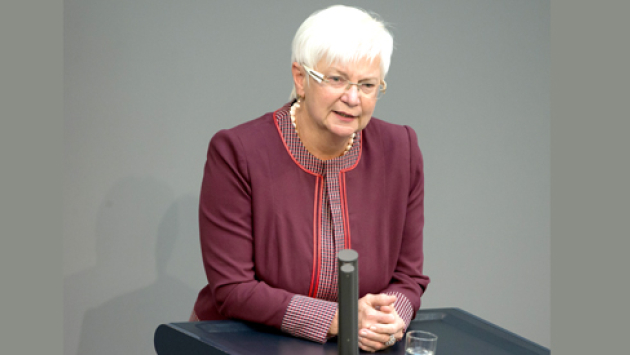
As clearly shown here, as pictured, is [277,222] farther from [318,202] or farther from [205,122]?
[205,122]

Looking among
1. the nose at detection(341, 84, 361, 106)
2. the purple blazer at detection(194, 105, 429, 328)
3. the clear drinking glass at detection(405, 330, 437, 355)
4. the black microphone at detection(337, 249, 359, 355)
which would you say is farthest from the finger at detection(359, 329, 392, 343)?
the nose at detection(341, 84, 361, 106)

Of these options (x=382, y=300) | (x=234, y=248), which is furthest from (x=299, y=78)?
(x=382, y=300)

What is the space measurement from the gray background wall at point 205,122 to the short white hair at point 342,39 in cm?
99

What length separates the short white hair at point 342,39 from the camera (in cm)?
176

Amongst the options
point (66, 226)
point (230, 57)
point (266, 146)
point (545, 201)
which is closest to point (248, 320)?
point (266, 146)

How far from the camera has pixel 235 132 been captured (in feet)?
6.19

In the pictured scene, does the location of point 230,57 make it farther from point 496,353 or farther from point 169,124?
point 496,353

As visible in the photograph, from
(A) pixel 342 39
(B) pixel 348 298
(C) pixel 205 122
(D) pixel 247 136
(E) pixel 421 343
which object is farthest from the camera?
(C) pixel 205 122

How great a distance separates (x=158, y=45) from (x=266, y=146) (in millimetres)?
990

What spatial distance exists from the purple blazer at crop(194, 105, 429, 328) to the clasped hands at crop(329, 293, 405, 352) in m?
0.18

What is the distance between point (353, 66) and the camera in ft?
5.82

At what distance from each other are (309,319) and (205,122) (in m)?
1.28

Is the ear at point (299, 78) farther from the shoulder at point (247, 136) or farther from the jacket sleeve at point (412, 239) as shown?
the jacket sleeve at point (412, 239)

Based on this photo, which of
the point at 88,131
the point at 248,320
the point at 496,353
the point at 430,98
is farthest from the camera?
the point at 430,98
